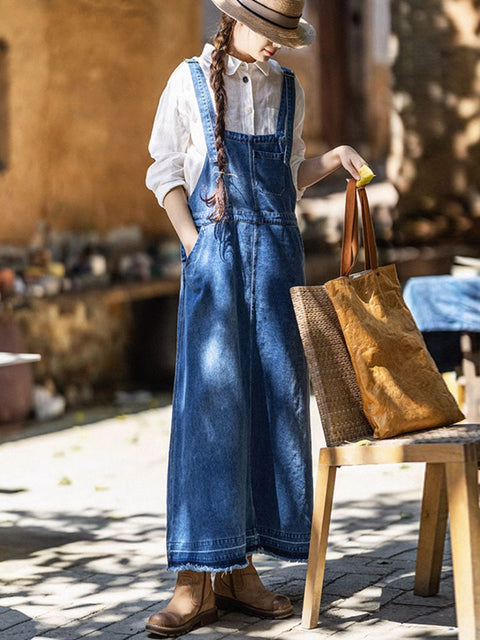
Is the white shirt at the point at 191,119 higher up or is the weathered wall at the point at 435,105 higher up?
the weathered wall at the point at 435,105

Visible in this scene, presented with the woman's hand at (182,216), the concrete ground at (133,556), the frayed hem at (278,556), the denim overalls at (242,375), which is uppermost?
the woman's hand at (182,216)

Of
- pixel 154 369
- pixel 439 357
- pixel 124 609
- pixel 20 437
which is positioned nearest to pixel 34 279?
pixel 20 437

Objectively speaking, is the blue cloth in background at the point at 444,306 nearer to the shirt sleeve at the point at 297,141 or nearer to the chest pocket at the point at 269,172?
the shirt sleeve at the point at 297,141

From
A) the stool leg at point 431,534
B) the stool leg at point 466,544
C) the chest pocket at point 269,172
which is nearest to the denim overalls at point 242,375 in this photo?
the chest pocket at point 269,172

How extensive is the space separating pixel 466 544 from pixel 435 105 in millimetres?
6941

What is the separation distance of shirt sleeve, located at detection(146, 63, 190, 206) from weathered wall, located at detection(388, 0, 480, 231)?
20.4ft

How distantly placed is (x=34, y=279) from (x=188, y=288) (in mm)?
4618

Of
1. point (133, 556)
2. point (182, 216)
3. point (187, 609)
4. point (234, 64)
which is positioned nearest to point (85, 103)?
point (133, 556)

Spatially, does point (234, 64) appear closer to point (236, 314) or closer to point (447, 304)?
point (236, 314)

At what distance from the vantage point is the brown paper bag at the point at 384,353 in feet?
12.3

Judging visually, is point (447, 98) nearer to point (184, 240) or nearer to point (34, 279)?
point (34, 279)

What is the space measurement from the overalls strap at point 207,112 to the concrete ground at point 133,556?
146 centimetres

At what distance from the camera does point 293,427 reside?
3994mm

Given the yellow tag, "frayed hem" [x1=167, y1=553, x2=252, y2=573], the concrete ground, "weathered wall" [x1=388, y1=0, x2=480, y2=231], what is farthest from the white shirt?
"weathered wall" [x1=388, y1=0, x2=480, y2=231]
